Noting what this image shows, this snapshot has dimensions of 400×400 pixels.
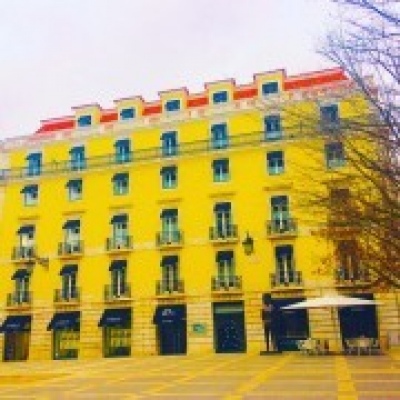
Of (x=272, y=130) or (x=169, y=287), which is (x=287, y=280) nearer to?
(x=169, y=287)

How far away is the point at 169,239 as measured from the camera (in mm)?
32625

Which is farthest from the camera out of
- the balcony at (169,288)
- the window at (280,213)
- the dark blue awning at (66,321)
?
the dark blue awning at (66,321)

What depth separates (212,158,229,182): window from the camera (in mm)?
33094

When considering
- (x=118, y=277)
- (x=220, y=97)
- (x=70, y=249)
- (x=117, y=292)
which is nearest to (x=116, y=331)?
(x=117, y=292)

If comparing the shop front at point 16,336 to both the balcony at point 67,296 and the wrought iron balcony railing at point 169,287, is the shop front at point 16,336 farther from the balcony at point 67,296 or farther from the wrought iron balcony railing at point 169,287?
the wrought iron balcony railing at point 169,287

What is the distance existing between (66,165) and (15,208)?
4513 mm

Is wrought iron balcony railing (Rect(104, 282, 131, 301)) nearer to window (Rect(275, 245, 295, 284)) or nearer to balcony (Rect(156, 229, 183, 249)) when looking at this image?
balcony (Rect(156, 229, 183, 249))

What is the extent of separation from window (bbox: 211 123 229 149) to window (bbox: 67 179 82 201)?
921 cm

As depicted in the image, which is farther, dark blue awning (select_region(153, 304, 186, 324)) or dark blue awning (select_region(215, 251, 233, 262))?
dark blue awning (select_region(215, 251, 233, 262))

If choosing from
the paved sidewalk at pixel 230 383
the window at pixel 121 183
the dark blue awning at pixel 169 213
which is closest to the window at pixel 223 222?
the dark blue awning at pixel 169 213

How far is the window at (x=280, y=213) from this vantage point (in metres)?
31.0

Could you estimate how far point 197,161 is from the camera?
3372 cm

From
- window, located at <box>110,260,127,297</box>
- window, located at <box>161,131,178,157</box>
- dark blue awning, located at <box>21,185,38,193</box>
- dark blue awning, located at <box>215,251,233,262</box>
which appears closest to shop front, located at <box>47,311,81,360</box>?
window, located at <box>110,260,127,297</box>

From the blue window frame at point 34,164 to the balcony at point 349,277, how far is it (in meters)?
20.5
